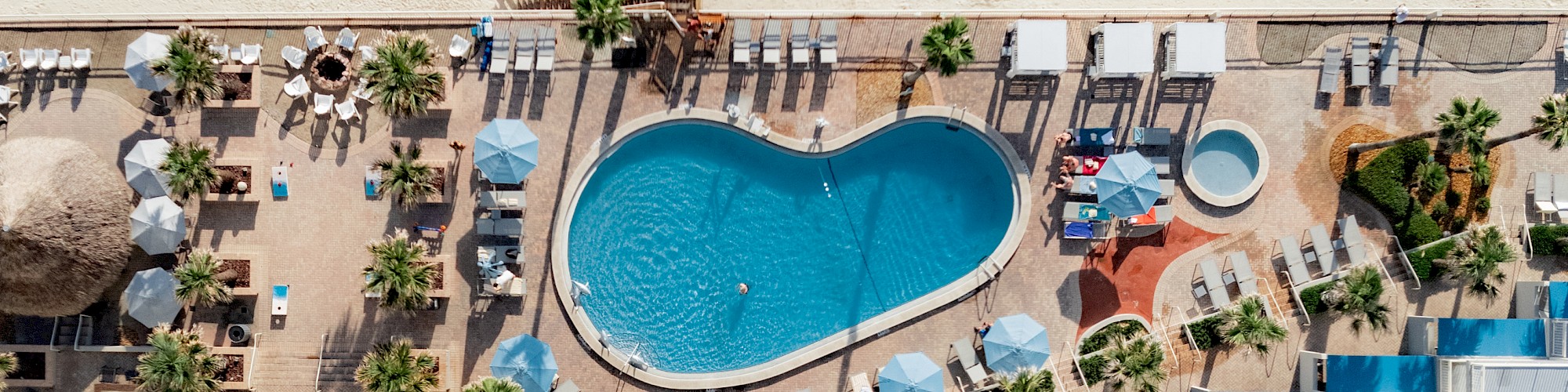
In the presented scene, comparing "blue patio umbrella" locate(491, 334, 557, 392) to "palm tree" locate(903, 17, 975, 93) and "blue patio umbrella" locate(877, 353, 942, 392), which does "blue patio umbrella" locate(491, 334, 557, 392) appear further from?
"palm tree" locate(903, 17, 975, 93)

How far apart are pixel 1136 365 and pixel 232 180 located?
1164 inches

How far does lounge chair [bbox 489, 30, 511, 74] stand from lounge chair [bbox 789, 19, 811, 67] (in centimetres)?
921

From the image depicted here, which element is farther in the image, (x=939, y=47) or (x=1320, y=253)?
(x=1320, y=253)

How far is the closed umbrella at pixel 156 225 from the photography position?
2452 cm

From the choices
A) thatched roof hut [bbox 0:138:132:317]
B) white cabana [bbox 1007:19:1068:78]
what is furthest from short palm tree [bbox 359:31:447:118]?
white cabana [bbox 1007:19:1068:78]

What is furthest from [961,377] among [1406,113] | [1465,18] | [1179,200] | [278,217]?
[278,217]

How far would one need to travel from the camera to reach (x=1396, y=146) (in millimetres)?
25766

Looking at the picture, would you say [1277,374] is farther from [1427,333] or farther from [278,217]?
[278,217]

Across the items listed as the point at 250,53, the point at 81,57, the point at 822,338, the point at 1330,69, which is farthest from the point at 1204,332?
the point at 81,57

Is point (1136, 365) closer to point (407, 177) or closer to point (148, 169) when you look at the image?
point (407, 177)

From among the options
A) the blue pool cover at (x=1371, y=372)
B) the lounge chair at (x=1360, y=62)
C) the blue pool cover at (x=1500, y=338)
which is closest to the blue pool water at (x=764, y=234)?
the blue pool cover at (x=1371, y=372)

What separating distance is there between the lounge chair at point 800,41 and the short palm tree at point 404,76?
1117 cm

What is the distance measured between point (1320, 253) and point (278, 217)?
3427 centimetres

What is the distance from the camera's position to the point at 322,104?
25.7 metres
